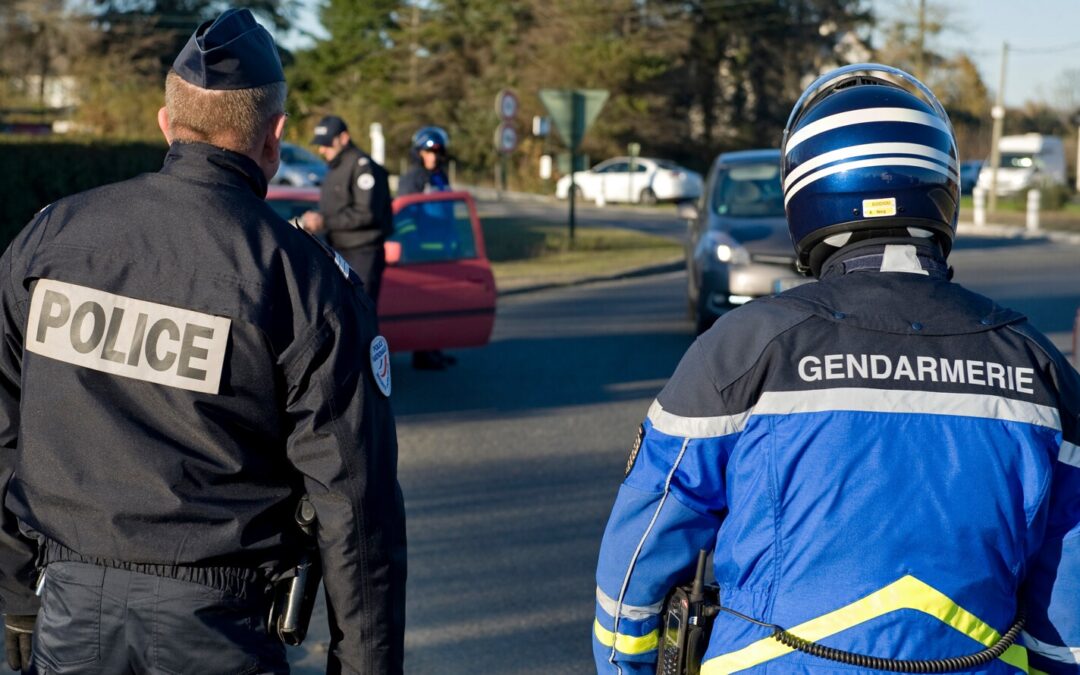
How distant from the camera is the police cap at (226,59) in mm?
2473

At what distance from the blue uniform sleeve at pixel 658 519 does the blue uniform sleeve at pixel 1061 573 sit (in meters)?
0.48

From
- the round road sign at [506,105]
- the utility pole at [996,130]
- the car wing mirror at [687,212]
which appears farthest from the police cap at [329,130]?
the utility pole at [996,130]

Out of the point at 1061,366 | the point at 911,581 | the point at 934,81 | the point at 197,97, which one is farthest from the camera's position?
the point at 934,81

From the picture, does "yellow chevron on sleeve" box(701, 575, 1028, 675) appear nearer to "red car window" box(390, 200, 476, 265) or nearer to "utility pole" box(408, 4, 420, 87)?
"red car window" box(390, 200, 476, 265)

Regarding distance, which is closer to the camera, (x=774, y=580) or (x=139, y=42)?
(x=774, y=580)

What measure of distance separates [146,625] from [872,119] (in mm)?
1467

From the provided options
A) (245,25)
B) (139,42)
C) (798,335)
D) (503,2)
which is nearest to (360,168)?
(245,25)

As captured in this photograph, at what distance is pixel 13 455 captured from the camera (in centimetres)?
255

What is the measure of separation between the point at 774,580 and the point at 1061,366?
553mm

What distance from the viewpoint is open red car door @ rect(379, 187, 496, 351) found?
950 centimetres

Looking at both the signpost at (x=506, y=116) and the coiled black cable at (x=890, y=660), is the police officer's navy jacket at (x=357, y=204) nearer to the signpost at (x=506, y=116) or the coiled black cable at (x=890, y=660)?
the coiled black cable at (x=890, y=660)

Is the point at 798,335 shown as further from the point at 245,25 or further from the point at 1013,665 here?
the point at 245,25

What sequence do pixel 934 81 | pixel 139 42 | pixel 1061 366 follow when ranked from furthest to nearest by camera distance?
1. pixel 934 81
2. pixel 139 42
3. pixel 1061 366

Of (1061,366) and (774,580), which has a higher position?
(1061,366)
